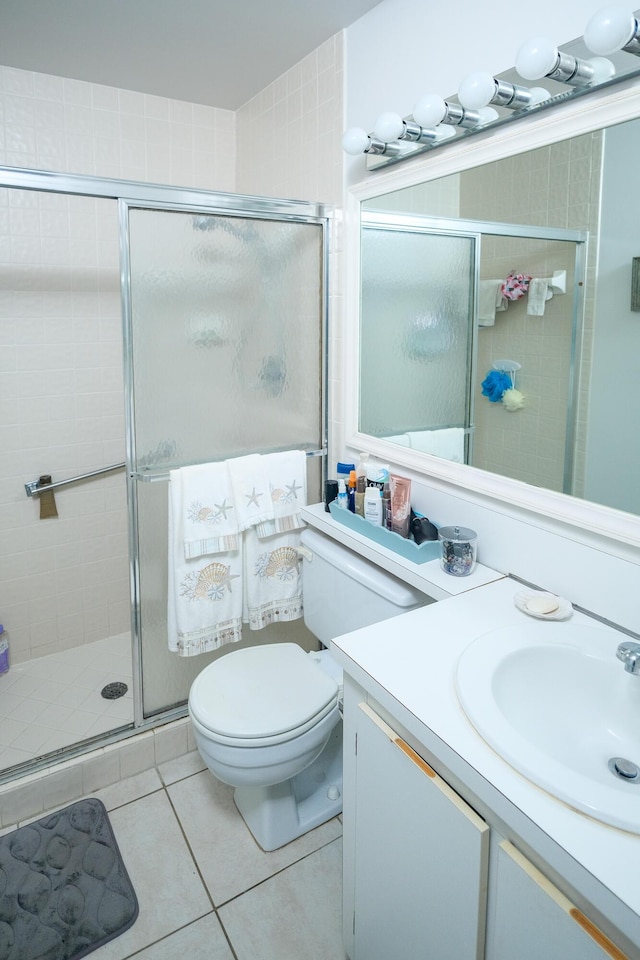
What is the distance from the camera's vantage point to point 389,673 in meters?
1.05

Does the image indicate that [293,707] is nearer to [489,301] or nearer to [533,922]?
[533,922]

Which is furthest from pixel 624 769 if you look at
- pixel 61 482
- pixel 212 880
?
pixel 61 482

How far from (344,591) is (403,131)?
1.21 metres

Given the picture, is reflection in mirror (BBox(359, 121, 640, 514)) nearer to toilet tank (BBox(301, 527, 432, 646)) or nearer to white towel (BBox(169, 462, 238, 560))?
toilet tank (BBox(301, 527, 432, 646))

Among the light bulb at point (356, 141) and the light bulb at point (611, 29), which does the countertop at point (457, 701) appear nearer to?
the light bulb at point (611, 29)

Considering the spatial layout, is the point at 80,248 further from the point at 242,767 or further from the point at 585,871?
the point at 585,871

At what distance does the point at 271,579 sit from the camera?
1.94m

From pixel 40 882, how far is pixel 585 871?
4.96 ft

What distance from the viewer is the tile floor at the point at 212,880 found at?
1.42m

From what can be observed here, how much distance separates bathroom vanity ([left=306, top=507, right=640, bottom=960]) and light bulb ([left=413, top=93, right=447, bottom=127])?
104 centimetres

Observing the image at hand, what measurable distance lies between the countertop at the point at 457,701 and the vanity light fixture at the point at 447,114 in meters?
1.05

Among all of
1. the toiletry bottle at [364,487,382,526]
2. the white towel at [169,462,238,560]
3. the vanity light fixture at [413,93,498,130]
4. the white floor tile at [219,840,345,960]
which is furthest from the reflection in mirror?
the white floor tile at [219,840,345,960]

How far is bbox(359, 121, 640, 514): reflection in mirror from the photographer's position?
1159 millimetres

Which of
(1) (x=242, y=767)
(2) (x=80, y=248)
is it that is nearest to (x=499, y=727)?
(1) (x=242, y=767)
